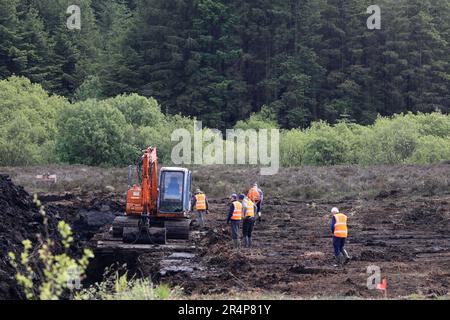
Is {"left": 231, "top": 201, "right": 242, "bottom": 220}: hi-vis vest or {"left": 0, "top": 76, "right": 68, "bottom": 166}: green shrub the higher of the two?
{"left": 0, "top": 76, "right": 68, "bottom": 166}: green shrub

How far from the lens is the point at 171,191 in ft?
92.1

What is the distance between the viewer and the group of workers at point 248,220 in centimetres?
2314

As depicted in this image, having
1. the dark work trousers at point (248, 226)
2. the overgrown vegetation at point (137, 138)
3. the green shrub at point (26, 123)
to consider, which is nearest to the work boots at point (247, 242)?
the dark work trousers at point (248, 226)

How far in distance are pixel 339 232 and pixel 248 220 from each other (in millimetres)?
4011

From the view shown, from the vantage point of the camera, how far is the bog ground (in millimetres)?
21047

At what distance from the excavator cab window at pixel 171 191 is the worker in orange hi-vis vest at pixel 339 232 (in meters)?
6.15

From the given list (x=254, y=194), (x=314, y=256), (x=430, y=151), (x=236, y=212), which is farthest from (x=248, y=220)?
(x=430, y=151)

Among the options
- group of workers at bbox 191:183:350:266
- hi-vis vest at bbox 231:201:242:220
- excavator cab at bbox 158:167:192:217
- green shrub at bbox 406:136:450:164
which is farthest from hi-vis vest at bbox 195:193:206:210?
green shrub at bbox 406:136:450:164

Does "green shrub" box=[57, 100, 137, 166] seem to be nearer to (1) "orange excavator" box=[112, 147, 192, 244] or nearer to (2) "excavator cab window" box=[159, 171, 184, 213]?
(1) "orange excavator" box=[112, 147, 192, 244]

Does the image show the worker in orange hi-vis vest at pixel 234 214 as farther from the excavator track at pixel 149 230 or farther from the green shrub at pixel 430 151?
the green shrub at pixel 430 151

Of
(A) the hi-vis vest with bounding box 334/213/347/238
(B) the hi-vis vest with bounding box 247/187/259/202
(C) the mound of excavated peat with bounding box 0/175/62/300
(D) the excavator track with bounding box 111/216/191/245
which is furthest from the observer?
(B) the hi-vis vest with bounding box 247/187/259/202

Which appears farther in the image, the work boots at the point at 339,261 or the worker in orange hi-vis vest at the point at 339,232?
the work boots at the point at 339,261

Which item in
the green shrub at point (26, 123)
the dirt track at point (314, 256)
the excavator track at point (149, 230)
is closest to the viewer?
the dirt track at point (314, 256)
